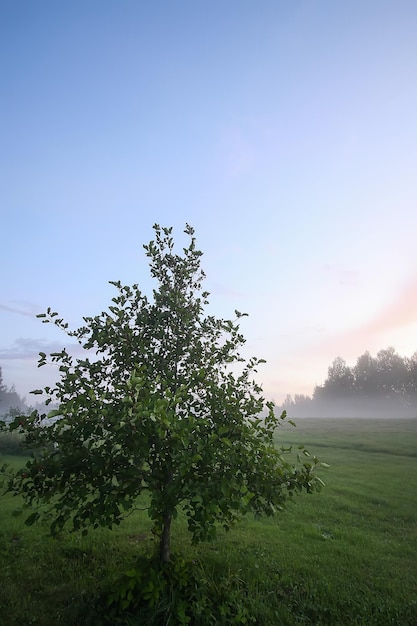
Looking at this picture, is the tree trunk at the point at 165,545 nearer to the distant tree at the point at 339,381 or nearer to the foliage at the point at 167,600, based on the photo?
the foliage at the point at 167,600

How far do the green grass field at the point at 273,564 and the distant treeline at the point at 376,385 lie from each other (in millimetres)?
112199

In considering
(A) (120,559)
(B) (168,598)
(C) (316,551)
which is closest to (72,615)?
(B) (168,598)

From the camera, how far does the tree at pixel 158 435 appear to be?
618cm

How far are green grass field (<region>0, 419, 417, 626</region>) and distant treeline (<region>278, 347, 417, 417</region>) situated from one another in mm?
112199

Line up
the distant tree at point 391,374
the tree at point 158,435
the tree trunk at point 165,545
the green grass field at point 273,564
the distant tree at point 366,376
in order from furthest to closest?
the distant tree at point 366,376 < the distant tree at point 391,374 < the green grass field at point 273,564 < the tree trunk at point 165,545 < the tree at point 158,435

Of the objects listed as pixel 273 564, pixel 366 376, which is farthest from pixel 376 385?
pixel 273 564

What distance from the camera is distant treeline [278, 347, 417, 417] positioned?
121m

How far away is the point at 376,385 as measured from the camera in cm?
12706

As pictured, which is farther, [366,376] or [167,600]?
[366,376]

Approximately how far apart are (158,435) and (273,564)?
814 centimetres

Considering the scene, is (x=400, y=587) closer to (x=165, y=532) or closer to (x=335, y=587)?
(x=335, y=587)

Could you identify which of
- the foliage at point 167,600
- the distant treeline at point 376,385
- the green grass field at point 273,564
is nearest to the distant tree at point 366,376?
the distant treeline at point 376,385

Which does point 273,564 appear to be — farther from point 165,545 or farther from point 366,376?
point 366,376

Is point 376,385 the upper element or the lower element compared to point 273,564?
upper
